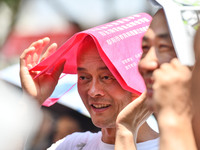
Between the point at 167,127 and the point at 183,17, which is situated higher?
the point at 183,17

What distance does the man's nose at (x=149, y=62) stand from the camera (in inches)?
51.1

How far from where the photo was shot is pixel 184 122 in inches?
45.3

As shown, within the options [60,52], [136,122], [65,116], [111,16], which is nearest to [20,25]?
[111,16]

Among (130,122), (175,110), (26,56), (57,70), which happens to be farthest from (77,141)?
(175,110)

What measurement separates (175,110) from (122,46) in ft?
2.98

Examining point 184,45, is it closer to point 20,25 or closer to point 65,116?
point 65,116

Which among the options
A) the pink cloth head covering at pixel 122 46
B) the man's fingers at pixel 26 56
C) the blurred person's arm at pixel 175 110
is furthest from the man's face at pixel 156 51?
the man's fingers at pixel 26 56

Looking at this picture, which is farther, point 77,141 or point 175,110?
point 77,141

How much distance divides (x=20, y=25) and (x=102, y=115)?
21.6ft

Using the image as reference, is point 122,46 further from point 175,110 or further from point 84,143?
point 175,110

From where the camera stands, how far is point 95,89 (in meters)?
2.09

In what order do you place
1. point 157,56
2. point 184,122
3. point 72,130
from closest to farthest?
point 184,122 < point 157,56 < point 72,130

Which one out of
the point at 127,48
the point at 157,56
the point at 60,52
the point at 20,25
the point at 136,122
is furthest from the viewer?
the point at 20,25

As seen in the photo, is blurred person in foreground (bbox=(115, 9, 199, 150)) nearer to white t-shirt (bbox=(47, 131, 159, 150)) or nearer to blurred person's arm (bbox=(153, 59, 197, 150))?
blurred person's arm (bbox=(153, 59, 197, 150))
